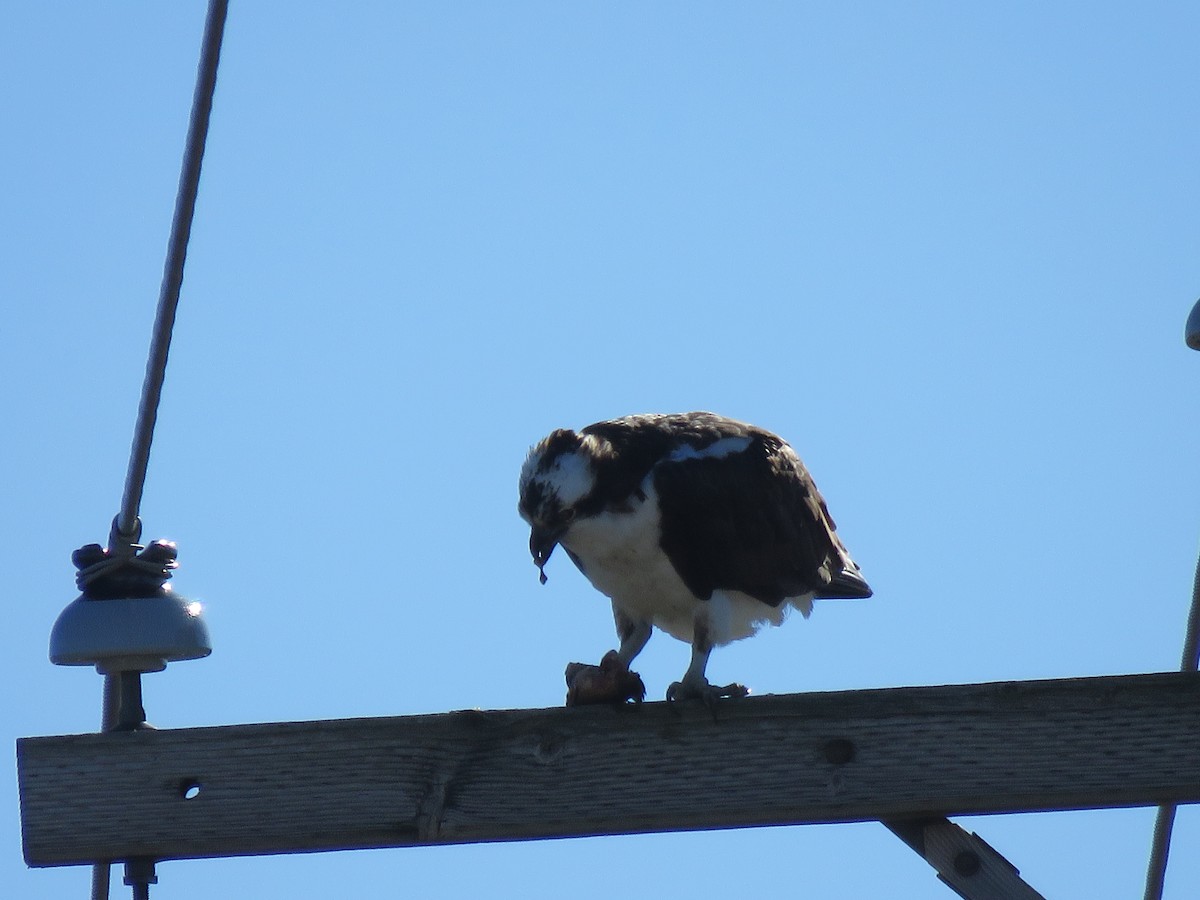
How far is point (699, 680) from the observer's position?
205 inches

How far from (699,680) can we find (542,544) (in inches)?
30.8

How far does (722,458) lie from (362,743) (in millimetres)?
2451

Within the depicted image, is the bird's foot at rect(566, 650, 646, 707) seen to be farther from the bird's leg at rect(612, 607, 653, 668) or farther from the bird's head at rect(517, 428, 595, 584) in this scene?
the bird's leg at rect(612, 607, 653, 668)

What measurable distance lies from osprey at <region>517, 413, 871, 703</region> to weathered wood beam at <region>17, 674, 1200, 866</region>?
145 centimetres

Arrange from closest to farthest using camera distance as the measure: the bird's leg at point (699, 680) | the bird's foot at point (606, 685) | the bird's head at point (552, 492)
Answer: the bird's foot at point (606, 685), the bird's leg at point (699, 680), the bird's head at point (552, 492)

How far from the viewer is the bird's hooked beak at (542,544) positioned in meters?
5.63

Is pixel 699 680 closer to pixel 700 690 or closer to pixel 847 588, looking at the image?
pixel 700 690

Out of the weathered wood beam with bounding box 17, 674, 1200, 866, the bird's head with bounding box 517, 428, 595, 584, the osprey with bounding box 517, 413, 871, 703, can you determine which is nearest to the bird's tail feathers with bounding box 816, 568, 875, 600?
the osprey with bounding box 517, 413, 871, 703

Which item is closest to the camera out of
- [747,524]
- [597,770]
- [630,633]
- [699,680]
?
[597,770]

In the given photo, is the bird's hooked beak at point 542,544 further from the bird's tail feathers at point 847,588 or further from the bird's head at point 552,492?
the bird's tail feathers at point 847,588

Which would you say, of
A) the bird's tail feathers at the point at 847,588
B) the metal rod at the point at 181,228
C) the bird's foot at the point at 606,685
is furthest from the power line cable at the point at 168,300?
the bird's tail feathers at the point at 847,588

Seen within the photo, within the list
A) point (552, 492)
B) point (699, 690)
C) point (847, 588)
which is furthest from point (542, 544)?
point (847, 588)

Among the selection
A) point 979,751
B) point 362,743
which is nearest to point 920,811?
point 979,751

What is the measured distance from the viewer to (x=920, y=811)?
3816 mm
